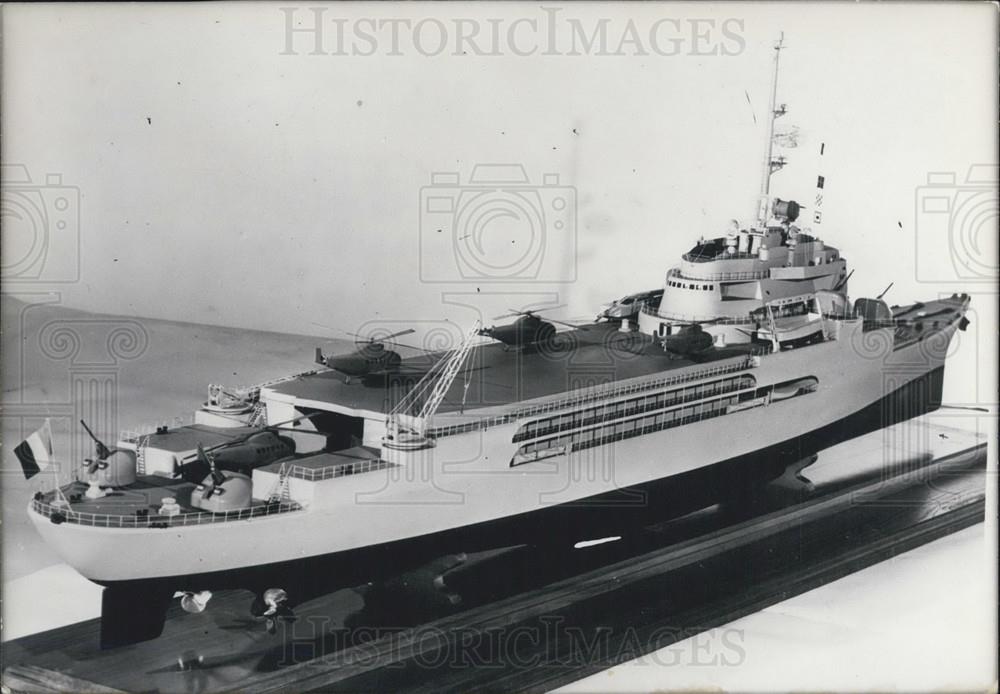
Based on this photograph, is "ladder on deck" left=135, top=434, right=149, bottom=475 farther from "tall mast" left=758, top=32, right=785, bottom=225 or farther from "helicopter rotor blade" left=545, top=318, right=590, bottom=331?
"tall mast" left=758, top=32, right=785, bottom=225

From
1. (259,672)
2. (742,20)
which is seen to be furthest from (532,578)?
(742,20)

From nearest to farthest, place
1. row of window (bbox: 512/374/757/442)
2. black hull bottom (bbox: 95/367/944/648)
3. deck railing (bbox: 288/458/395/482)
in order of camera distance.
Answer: black hull bottom (bbox: 95/367/944/648), deck railing (bbox: 288/458/395/482), row of window (bbox: 512/374/757/442)

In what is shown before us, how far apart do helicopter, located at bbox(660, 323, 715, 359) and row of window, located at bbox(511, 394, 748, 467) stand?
33.1 inches

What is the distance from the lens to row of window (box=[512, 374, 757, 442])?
17.5m

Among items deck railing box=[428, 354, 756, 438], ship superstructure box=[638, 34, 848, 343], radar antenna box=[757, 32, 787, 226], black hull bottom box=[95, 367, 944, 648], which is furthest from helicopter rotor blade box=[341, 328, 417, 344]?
radar antenna box=[757, 32, 787, 226]

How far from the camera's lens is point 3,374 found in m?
18.5

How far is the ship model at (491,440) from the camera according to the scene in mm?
15508

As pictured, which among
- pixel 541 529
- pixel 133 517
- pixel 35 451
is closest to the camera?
pixel 133 517

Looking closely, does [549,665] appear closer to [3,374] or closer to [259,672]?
[259,672]

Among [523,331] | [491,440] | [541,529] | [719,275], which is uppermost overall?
[719,275]

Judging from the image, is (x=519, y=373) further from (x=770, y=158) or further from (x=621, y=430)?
(x=770, y=158)

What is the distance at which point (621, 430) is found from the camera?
60.3ft

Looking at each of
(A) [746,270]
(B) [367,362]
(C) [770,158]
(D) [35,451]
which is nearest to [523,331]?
(B) [367,362]

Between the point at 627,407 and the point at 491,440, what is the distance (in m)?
2.46
